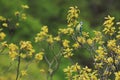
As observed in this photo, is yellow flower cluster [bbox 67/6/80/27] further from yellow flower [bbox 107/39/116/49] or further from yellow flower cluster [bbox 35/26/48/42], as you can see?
yellow flower [bbox 107/39/116/49]

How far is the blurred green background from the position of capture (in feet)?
58.7

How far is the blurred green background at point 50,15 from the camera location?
1791cm

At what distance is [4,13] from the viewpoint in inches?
711

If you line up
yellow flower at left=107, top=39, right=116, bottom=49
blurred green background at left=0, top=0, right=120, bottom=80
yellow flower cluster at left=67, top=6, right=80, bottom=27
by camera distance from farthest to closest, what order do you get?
blurred green background at left=0, top=0, right=120, bottom=80, yellow flower cluster at left=67, top=6, right=80, bottom=27, yellow flower at left=107, top=39, right=116, bottom=49

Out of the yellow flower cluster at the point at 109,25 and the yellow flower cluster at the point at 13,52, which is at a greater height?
the yellow flower cluster at the point at 13,52

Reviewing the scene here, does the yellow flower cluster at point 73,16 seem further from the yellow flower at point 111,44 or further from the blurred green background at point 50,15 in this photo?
the blurred green background at point 50,15

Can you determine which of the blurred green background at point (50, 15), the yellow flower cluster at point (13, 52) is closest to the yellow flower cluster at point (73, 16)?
the yellow flower cluster at point (13, 52)

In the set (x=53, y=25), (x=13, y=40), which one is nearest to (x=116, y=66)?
(x=13, y=40)

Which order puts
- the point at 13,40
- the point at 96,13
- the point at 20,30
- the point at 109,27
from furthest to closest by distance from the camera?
1. the point at 96,13
2. the point at 20,30
3. the point at 13,40
4. the point at 109,27

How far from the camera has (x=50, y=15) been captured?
798 inches

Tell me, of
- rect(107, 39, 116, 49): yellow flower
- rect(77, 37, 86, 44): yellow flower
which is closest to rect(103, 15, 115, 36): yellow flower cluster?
rect(107, 39, 116, 49): yellow flower

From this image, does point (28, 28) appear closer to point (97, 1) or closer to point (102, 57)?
point (97, 1)

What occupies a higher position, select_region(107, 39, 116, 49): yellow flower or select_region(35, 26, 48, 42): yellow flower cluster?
select_region(35, 26, 48, 42): yellow flower cluster

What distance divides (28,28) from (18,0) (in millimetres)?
1009
